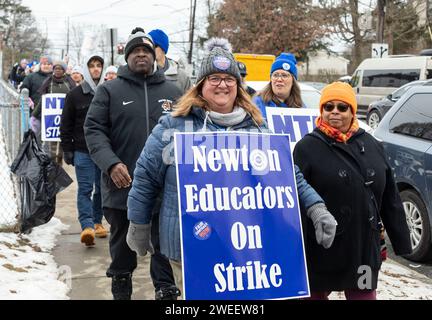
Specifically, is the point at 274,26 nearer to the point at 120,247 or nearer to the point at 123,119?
the point at 123,119

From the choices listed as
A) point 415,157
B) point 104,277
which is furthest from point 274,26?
point 104,277

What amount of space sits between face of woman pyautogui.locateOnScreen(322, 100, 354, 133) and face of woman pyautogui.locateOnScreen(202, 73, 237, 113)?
707 mm

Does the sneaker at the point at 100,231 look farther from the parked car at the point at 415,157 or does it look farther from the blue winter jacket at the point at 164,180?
the blue winter jacket at the point at 164,180

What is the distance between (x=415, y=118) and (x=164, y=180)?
445 cm

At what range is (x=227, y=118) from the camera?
10.1 ft

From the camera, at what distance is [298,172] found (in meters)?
3.23

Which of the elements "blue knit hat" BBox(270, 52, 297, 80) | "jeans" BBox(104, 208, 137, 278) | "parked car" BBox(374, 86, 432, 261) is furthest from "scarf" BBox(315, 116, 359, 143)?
"parked car" BBox(374, 86, 432, 261)

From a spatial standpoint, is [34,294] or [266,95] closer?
[34,294]

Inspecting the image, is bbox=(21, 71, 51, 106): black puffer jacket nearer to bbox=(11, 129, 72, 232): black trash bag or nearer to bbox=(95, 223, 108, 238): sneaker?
bbox=(11, 129, 72, 232): black trash bag

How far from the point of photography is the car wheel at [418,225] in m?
6.25

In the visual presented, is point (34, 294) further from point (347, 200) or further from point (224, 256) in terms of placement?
point (347, 200)

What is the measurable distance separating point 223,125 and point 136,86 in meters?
1.42

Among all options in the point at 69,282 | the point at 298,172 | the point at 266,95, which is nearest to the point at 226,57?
the point at 298,172

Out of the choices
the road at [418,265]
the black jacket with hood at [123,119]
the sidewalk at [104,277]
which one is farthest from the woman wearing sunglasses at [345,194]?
the road at [418,265]
